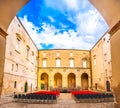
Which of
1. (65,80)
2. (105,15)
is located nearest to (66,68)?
(65,80)

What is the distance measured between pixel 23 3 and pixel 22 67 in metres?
18.9

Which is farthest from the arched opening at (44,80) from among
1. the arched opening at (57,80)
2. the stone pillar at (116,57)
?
the stone pillar at (116,57)

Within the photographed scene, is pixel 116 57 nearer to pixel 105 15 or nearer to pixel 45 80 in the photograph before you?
pixel 105 15

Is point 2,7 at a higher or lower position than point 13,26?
lower

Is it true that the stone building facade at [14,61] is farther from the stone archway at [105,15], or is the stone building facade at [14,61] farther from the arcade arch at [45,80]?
the arcade arch at [45,80]

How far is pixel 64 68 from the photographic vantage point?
3753cm

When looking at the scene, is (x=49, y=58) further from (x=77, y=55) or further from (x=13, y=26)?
(x=13, y=26)

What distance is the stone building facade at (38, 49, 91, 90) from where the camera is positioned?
37.0 meters

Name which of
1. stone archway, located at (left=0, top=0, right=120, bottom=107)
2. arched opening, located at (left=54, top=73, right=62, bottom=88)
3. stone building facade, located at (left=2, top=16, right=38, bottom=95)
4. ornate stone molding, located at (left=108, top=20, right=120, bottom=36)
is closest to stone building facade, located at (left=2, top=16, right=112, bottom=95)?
arched opening, located at (left=54, top=73, right=62, bottom=88)

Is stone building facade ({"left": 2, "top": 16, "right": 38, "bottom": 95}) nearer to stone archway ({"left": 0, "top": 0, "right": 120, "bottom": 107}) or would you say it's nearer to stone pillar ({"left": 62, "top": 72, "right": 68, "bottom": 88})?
stone archway ({"left": 0, "top": 0, "right": 120, "bottom": 107})

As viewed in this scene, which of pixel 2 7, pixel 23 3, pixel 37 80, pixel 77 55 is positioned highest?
pixel 77 55

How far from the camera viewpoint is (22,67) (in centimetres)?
2428

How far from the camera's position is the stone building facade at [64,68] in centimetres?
3703

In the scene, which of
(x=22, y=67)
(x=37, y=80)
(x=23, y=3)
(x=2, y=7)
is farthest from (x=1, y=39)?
(x=37, y=80)
